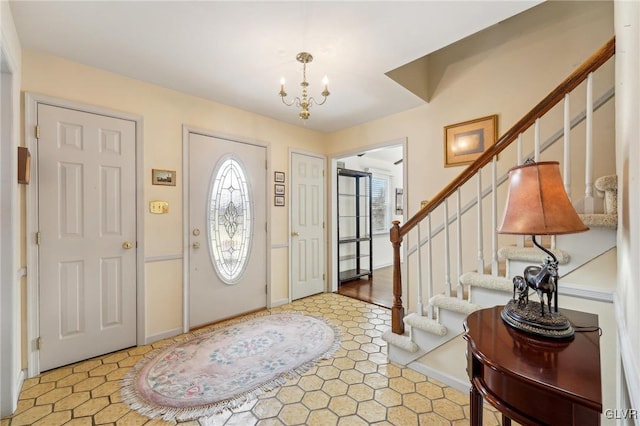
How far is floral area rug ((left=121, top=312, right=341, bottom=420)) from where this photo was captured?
1.83 metres

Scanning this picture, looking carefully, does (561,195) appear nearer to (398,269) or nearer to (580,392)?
(580,392)

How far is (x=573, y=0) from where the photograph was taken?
236 cm

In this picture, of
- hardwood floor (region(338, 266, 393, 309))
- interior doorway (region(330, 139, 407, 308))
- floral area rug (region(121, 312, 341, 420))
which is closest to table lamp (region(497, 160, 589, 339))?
floral area rug (region(121, 312, 341, 420))

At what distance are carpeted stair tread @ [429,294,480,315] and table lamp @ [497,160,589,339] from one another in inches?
25.8

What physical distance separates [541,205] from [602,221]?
26.0 inches

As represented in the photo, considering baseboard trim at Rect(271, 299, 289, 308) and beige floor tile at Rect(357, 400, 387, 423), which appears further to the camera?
baseboard trim at Rect(271, 299, 289, 308)

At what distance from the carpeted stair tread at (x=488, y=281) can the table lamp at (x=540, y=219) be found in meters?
0.51

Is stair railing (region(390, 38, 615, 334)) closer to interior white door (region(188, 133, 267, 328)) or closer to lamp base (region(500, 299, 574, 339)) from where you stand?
lamp base (region(500, 299, 574, 339))

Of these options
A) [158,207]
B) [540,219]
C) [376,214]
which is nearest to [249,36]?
[158,207]

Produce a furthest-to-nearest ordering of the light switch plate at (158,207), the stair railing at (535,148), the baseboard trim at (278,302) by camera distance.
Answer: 1. the baseboard trim at (278,302)
2. the light switch plate at (158,207)
3. the stair railing at (535,148)

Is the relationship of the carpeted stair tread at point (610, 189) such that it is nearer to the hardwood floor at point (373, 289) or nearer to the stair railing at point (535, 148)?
the stair railing at point (535, 148)

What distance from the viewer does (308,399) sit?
186 cm

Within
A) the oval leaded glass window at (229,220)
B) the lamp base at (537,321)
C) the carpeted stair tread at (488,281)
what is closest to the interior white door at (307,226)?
the oval leaded glass window at (229,220)

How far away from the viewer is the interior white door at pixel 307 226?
3.92 m
